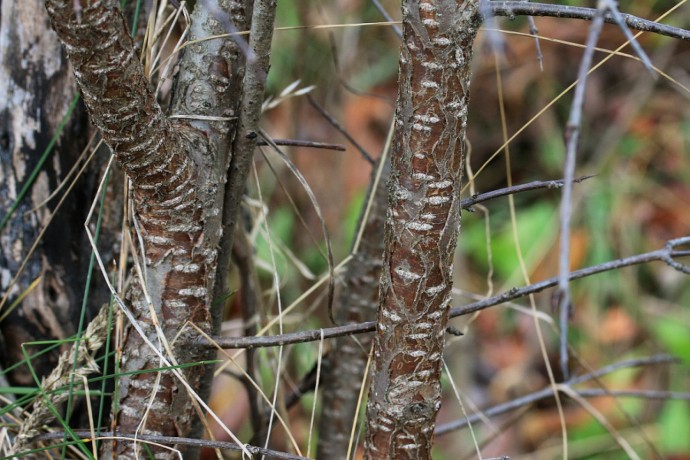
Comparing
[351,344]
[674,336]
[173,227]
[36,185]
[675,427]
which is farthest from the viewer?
[674,336]

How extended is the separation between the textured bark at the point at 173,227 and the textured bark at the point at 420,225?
0.60 ft

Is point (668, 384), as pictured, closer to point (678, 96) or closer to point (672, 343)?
point (672, 343)

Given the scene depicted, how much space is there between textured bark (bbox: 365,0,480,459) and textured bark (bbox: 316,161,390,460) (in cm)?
37

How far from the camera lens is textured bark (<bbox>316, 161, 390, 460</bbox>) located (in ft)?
3.40

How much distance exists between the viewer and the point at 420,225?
0.60 m

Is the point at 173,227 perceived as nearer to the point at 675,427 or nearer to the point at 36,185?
the point at 36,185

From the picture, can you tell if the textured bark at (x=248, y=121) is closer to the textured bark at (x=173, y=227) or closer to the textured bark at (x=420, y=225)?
the textured bark at (x=173, y=227)

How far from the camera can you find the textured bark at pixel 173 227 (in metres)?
0.61

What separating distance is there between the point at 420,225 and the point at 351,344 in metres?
0.47

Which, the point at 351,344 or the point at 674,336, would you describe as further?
the point at 674,336

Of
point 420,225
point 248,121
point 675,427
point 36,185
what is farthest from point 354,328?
point 675,427

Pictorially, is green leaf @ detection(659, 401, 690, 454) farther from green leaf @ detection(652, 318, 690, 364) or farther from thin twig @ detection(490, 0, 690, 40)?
thin twig @ detection(490, 0, 690, 40)

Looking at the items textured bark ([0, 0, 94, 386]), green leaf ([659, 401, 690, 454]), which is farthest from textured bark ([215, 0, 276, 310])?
green leaf ([659, 401, 690, 454])

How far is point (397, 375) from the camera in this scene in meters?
0.64
